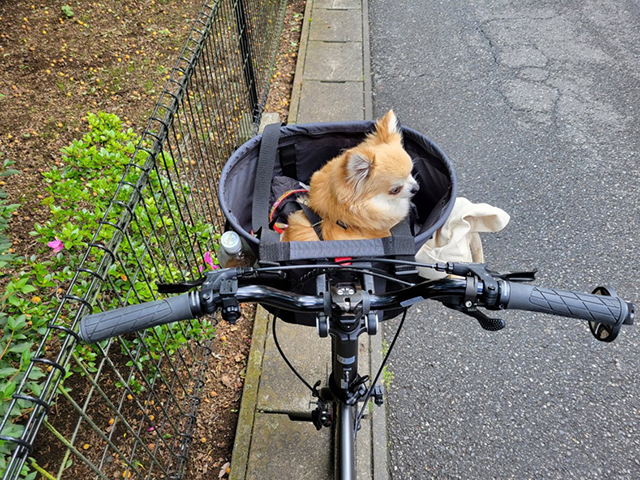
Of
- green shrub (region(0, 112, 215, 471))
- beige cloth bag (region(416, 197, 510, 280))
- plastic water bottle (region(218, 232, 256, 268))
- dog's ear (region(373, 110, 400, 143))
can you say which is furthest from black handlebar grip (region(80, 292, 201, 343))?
dog's ear (region(373, 110, 400, 143))

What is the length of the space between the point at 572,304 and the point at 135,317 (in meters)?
1.06

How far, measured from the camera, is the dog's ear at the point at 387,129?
2.17 m

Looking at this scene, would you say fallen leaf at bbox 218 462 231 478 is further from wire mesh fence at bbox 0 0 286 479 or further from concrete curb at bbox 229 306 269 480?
wire mesh fence at bbox 0 0 286 479

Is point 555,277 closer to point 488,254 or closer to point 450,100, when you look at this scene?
point 488,254

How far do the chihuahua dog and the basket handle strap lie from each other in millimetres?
196

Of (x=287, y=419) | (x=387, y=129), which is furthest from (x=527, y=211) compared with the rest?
(x=287, y=419)

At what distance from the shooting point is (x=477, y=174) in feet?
13.2

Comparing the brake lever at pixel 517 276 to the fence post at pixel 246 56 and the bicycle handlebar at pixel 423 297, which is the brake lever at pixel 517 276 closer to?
the bicycle handlebar at pixel 423 297

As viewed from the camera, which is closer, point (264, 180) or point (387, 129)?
point (264, 180)

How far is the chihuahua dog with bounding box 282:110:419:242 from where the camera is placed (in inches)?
77.7

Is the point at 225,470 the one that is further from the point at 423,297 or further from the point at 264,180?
the point at 423,297

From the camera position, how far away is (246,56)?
4016 millimetres

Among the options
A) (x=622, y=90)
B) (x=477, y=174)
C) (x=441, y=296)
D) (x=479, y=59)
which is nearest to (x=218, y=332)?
(x=441, y=296)

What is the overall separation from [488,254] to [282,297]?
2.61m
